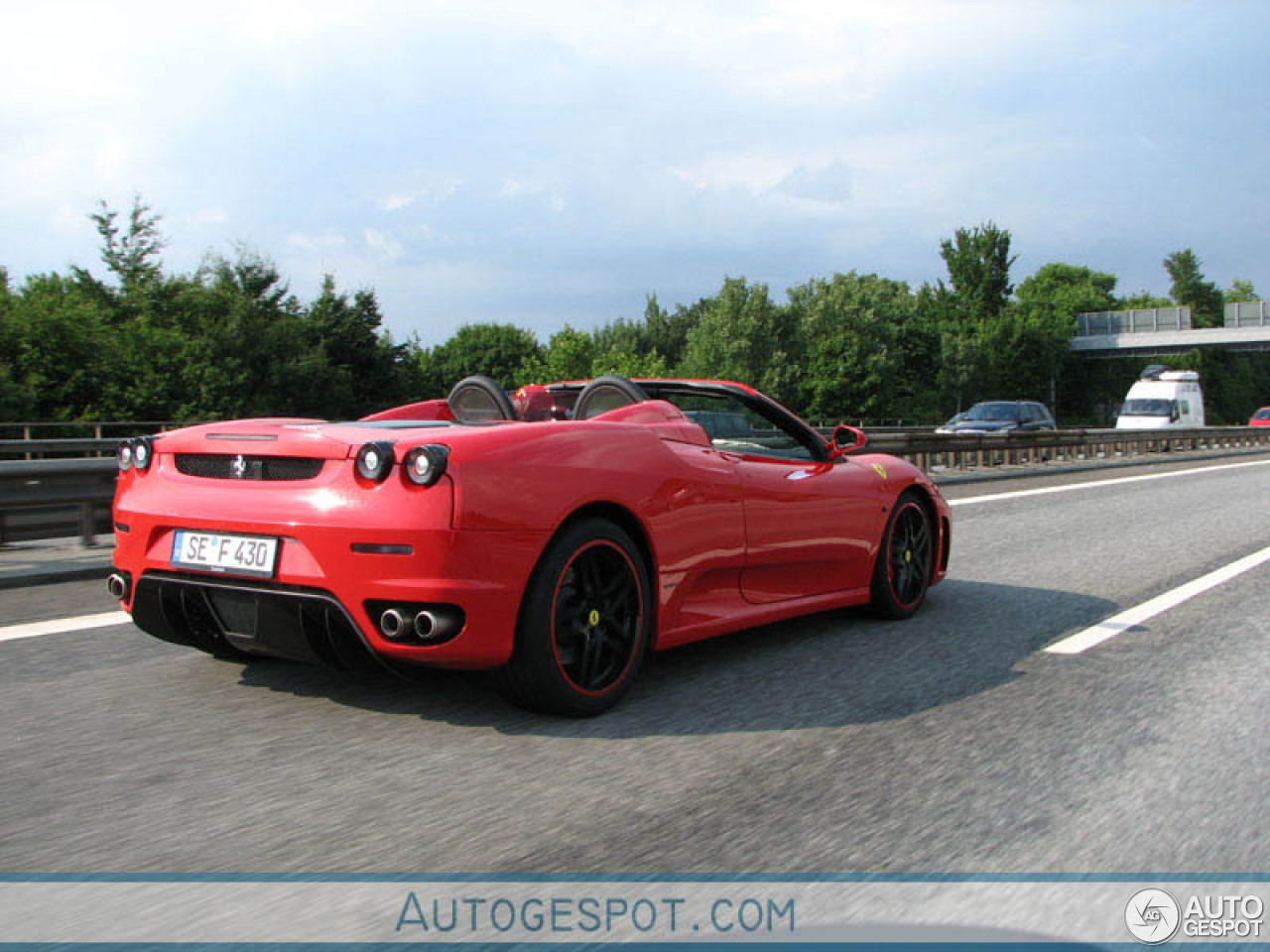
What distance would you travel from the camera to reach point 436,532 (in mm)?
3682

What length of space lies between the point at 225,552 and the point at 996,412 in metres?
27.8

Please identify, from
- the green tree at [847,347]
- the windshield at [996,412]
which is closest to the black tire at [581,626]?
the windshield at [996,412]

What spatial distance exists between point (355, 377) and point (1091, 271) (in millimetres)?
89625

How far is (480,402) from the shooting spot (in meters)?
5.23

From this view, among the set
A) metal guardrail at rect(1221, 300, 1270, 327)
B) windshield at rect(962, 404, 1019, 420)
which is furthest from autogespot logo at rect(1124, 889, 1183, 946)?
metal guardrail at rect(1221, 300, 1270, 327)

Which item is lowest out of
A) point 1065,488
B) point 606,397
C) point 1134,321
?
point 1065,488

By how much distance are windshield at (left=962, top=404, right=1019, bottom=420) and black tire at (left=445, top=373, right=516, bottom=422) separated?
84.3 feet

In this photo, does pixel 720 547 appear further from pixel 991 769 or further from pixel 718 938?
pixel 718 938

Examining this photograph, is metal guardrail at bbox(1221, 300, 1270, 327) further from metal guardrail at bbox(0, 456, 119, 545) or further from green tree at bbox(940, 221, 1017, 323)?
metal guardrail at bbox(0, 456, 119, 545)

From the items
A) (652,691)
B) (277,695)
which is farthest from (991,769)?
(277,695)

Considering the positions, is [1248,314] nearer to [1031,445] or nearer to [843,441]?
[1031,445]

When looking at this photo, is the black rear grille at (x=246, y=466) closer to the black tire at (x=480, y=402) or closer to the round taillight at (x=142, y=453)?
the round taillight at (x=142, y=453)

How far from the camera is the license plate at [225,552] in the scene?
3.88 metres

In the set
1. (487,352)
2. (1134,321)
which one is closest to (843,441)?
(1134,321)
